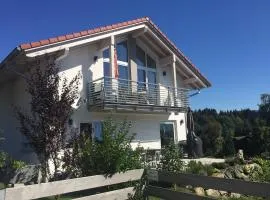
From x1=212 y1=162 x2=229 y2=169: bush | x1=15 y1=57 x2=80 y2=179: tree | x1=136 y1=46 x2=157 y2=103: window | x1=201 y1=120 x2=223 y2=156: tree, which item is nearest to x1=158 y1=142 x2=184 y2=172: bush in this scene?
x1=15 y1=57 x2=80 y2=179: tree

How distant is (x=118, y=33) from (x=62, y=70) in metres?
3.84

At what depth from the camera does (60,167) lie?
12477mm

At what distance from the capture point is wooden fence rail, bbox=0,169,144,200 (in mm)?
6438

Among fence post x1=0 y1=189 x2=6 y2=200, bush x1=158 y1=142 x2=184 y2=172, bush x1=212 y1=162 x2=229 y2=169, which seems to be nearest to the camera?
fence post x1=0 y1=189 x2=6 y2=200

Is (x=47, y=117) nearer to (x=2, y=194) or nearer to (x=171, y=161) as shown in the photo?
(x=171, y=161)

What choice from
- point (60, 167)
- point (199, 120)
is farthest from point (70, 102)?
point (199, 120)

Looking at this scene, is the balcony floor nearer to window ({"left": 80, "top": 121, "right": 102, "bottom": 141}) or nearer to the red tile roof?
window ({"left": 80, "top": 121, "right": 102, "bottom": 141})

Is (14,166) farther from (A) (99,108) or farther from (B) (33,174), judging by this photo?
(A) (99,108)

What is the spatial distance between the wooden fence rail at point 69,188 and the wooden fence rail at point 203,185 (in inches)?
21.9

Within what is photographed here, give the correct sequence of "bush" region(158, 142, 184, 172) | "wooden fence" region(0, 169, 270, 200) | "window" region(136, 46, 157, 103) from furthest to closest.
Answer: "window" region(136, 46, 157, 103)
"bush" region(158, 142, 184, 172)
"wooden fence" region(0, 169, 270, 200)

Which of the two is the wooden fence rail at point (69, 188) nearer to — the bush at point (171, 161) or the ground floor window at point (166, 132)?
the bush at point (171, 161)

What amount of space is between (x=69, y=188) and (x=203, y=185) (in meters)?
2.67

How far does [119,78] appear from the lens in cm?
1914

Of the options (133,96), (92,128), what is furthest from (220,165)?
(92,128)
